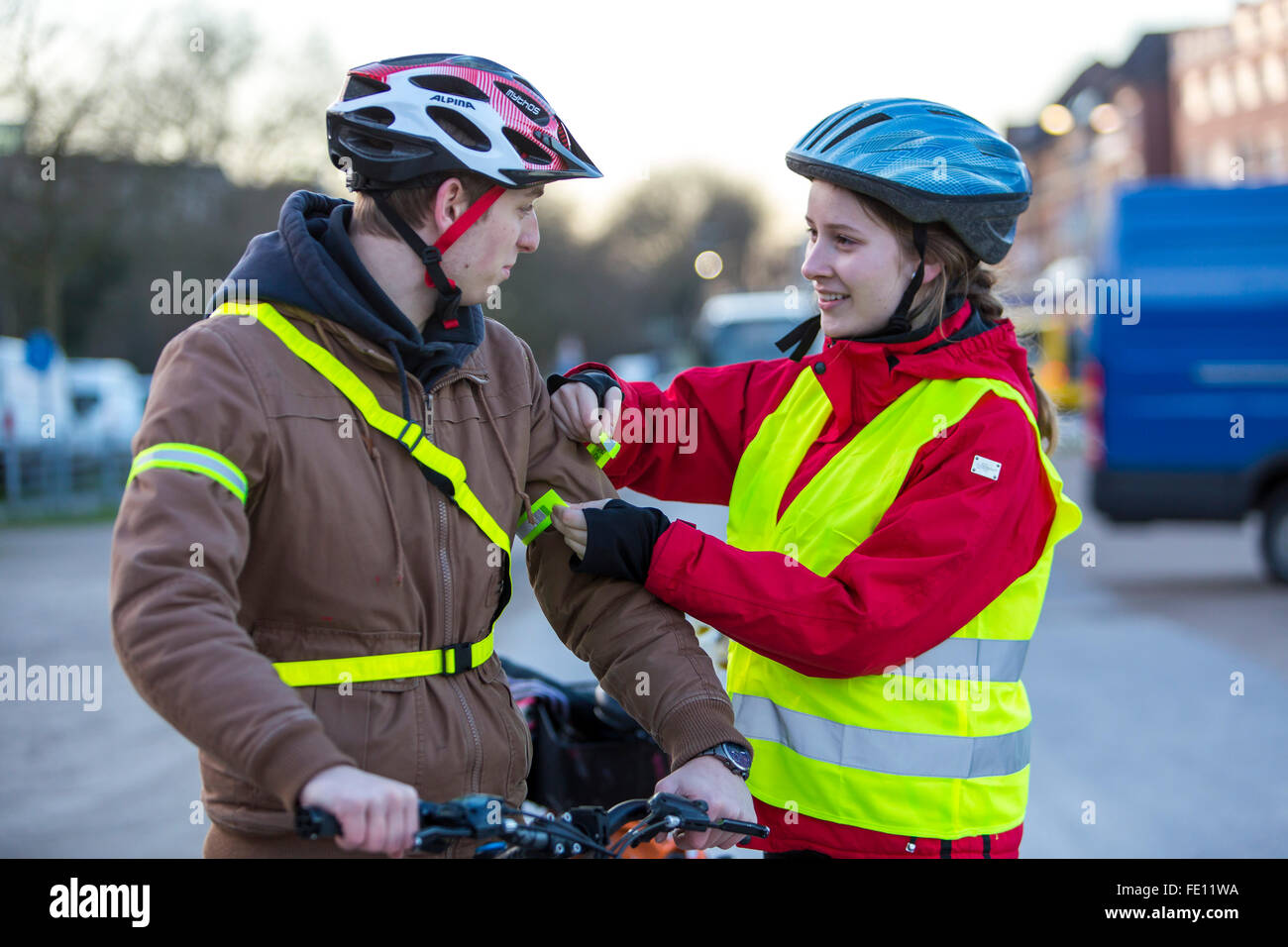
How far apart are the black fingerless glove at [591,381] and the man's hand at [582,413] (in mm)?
34

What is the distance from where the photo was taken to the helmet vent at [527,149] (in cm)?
239

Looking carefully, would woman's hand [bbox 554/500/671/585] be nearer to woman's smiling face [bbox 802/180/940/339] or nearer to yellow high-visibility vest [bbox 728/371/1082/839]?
yellow high-visibility vest [bbox 728/371/1082/839]

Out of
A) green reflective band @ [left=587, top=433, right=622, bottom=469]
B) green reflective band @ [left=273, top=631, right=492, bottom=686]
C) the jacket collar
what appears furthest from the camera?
green reflective band @ [left=587, top=433, right=622, bottom=469]

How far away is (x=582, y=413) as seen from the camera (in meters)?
2.80

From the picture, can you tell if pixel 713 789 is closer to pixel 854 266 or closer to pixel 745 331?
pixel 854 266

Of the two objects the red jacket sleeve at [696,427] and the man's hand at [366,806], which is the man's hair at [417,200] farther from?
the man's hand at [366,806]

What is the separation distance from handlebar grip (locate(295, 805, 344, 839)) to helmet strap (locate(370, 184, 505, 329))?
0.99 metres

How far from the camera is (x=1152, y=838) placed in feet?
18.4

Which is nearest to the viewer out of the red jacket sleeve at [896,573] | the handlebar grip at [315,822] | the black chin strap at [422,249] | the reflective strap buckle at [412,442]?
the handlebar grip at [315,822]

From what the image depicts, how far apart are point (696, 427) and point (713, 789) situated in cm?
101

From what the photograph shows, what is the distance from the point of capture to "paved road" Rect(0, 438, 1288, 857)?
573cm

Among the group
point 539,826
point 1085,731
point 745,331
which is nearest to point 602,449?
point 539,826

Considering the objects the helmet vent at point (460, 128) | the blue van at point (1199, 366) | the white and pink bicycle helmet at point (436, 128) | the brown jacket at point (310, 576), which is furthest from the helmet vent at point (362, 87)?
the blue van at point (1199, 366)

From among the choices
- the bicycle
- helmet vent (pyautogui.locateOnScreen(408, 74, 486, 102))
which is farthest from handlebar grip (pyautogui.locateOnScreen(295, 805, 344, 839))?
helmet vent (pyautogui.locateOnScreen(408, 74, 486, 102))
